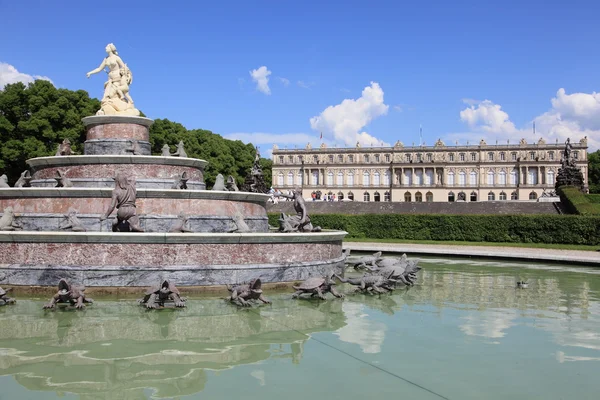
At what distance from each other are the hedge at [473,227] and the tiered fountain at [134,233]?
1615 cm

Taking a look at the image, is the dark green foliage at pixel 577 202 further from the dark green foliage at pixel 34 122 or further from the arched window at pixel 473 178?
the arched window at pixel 473 178

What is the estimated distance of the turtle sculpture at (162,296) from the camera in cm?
921

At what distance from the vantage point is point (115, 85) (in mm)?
16516

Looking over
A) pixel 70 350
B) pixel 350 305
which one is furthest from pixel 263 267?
pixel 70 350

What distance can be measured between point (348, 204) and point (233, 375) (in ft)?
126

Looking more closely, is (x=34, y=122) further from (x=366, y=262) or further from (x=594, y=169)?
(x=594, y=169)

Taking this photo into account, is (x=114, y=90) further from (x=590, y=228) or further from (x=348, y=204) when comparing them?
(x=348, y=204)

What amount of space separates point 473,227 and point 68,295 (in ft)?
73.2

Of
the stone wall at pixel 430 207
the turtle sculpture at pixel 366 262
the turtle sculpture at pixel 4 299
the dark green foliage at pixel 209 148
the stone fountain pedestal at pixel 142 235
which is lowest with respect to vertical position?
the turtle sculpture at pixel 4 299

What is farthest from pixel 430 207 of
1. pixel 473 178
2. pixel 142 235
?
pixel 473 178

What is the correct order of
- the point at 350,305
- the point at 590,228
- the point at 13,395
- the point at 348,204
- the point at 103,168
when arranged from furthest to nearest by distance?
1. the point at 348,204
2. the point at 590,228
3. the point at 103,168
4. the point at 350,305
5. the point at 13,395

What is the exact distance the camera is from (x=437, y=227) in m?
28.5

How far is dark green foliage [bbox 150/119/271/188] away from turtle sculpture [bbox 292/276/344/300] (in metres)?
32.6

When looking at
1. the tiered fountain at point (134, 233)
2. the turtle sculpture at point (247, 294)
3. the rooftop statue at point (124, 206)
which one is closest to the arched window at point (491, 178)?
the tiered fountain at point (134, 233)
